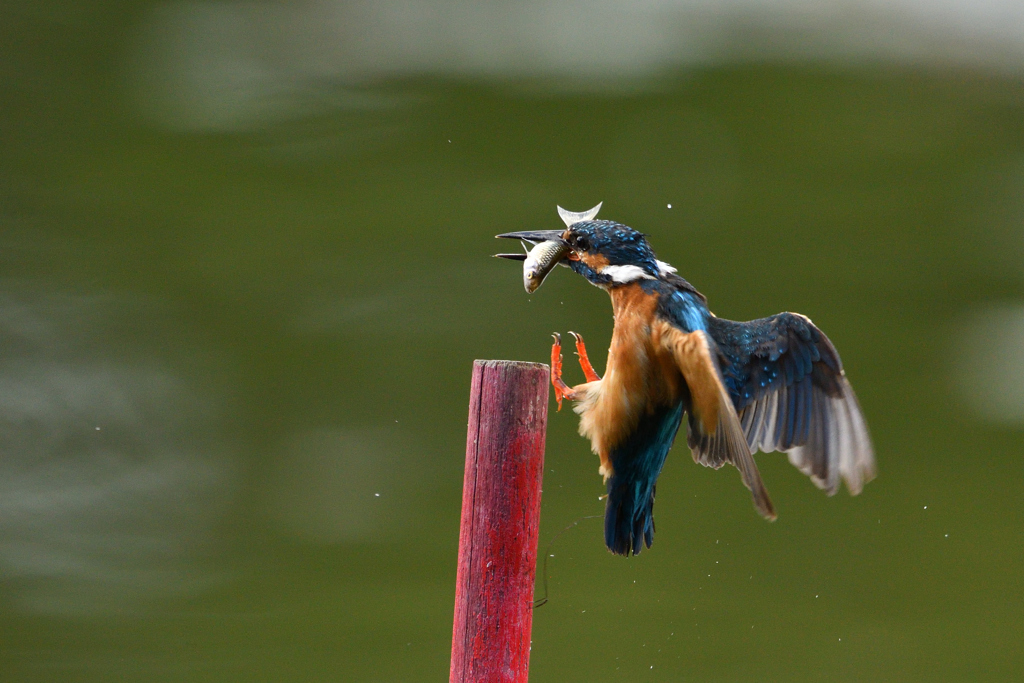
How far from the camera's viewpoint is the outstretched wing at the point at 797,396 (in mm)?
2189

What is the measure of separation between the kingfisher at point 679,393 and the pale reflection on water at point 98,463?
1.84m

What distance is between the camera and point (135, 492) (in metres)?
3.49

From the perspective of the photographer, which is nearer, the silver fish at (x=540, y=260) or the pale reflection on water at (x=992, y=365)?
the silver fish at (x=540, y=260)

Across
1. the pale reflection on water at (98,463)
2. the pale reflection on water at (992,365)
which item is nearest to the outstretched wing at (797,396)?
the pale reflection on water at (992,365)

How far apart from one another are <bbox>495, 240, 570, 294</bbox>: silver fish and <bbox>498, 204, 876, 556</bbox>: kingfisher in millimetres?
13

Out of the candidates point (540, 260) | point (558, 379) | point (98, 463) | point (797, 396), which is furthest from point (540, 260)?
point (98, 463)

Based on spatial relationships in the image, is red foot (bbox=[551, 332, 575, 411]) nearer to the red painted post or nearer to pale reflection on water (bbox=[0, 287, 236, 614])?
the red painted post

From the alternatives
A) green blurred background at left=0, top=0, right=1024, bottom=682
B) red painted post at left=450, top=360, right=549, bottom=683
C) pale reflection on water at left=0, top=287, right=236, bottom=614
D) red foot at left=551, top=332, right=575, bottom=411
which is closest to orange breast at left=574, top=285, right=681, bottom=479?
red foot at left=551, top=332, right=575, bottom=411

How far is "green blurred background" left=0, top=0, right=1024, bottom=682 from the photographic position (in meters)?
3.48

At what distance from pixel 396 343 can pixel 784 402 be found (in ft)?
5.63

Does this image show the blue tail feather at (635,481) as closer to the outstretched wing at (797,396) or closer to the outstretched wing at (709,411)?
the outstretched wing at (709,411)

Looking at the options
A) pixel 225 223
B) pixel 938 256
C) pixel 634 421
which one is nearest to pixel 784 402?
pixel 634 421

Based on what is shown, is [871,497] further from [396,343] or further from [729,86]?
[396,343]

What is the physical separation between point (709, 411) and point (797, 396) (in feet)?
1.13
